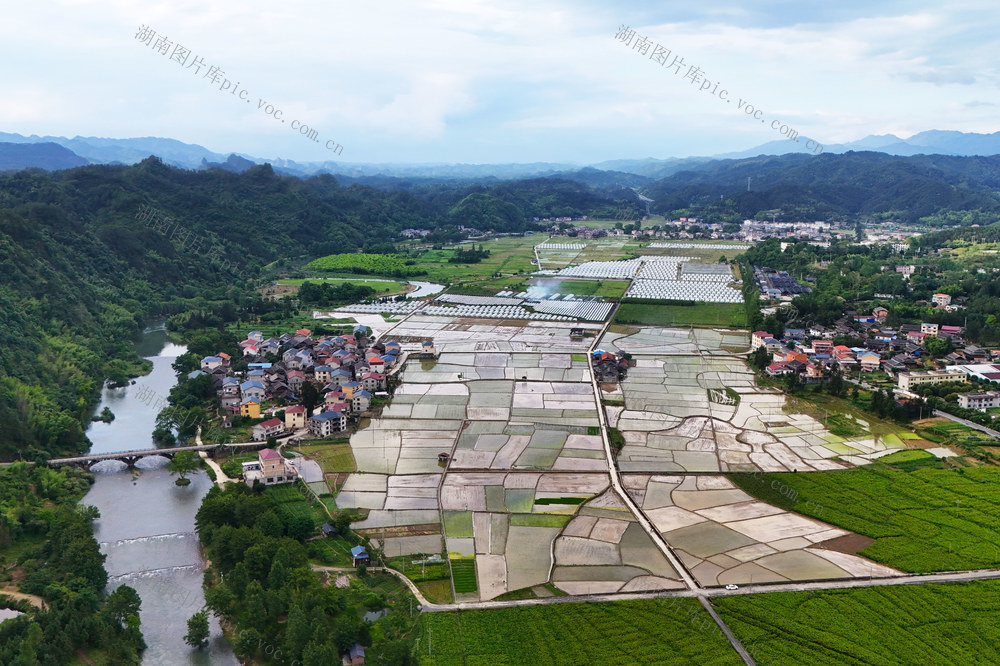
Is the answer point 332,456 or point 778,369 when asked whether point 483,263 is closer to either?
point 778,369

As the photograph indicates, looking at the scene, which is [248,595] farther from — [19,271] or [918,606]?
[19,271]

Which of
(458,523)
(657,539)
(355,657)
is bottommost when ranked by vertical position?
(355,657)

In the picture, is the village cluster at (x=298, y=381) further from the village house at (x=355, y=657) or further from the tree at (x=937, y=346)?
the tree at (x=937, y=346)

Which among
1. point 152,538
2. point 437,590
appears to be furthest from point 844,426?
point 152,538

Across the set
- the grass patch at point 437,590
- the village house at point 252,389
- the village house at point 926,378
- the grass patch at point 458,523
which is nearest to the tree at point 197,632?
the grass patch at point 437,590

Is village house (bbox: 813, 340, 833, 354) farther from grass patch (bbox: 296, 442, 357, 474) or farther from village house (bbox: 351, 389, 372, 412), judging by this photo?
grass patch (bbox: 296, 442, 357, 474)

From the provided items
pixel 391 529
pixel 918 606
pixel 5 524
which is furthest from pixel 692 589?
pixel 5 524
